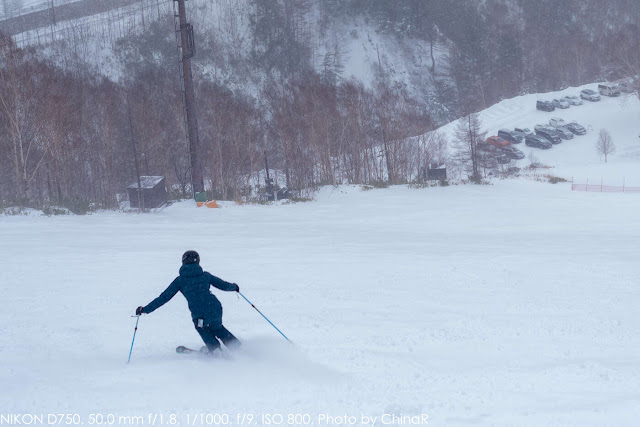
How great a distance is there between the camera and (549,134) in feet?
180

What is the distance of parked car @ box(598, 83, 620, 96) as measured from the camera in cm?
6425

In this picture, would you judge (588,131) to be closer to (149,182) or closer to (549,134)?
(549,134)

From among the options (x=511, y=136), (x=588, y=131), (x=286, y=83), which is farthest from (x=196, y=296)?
(x=588, y=131)

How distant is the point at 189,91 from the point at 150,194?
16.2ft

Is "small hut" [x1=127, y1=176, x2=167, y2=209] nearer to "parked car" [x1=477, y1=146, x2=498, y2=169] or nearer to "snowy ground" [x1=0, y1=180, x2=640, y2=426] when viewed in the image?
"snowy ground" [x1=0, y1=180, x2=640, y2=426]

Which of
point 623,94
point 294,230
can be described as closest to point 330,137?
point 294,230

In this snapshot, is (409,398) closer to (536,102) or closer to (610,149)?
(610,149)

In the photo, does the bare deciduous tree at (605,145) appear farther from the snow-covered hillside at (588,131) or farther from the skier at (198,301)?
the skier at (198,301)

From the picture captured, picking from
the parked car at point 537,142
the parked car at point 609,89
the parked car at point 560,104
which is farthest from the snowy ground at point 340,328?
the parked car at point 609,89

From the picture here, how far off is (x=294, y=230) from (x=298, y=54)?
73256 millimetres

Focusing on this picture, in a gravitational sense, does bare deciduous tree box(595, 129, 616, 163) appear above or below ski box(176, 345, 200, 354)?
above

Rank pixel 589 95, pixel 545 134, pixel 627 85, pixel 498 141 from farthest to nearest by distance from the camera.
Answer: pixel 589 95 < pixel 627 85 < pixel 545 134 < pixel 498 141

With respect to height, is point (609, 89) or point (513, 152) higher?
point (609, 89)

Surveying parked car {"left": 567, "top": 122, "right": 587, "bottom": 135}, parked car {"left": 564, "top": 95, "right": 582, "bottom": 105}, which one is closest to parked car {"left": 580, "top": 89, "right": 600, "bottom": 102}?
parked car {"left": 564, "top": 95, "right": 582, "bottom": 105}
